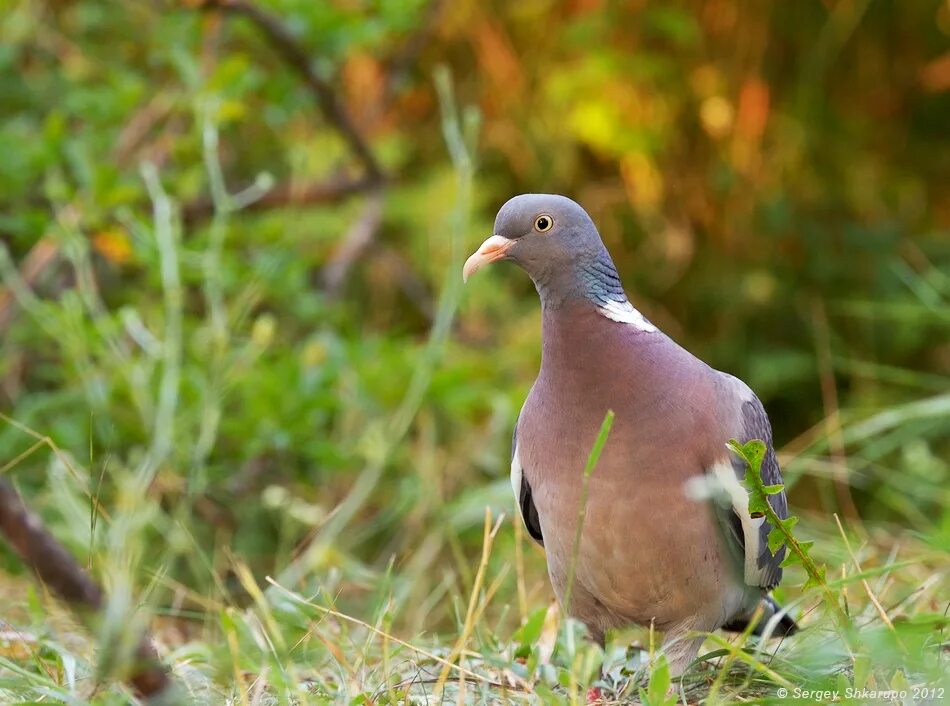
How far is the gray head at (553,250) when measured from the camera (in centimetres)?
257

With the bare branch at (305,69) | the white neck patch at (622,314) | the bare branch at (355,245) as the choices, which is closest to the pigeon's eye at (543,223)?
the white neck patch at (622,314)

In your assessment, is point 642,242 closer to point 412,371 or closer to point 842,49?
point 842,49


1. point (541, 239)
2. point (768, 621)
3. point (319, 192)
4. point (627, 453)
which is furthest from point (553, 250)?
point (319, 192)

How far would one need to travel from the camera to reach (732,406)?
257 centimetres

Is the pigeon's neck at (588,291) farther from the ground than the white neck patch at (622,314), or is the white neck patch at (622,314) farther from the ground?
the pigeon's neck at (588,291)

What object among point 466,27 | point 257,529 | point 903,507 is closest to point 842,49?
point 466,27

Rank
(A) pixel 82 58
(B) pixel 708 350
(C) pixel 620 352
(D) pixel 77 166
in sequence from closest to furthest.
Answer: (C) pixel 620 352 < (D) pixel 77 166 < (A) pixel 82 58 < (B) pixel 708 350

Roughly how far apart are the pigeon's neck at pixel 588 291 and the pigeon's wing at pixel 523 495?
0.36 meters

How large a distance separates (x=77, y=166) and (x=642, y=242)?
360 cm

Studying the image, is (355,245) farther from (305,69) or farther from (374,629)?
(374,629)

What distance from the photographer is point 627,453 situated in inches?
95.4

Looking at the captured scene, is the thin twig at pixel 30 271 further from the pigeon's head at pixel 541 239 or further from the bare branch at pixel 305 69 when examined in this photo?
the pigeon's head at pixel 541 239

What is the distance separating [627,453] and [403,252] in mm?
4107

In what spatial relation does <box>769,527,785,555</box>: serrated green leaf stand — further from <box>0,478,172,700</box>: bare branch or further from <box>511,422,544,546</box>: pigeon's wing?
<box>0,478,172,700</box>: bare branch
